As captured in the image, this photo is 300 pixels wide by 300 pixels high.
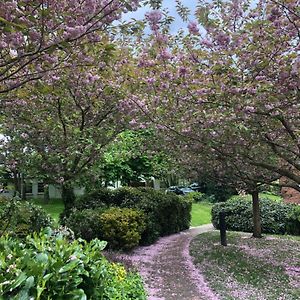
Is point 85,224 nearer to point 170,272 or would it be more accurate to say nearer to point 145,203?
point 170,272

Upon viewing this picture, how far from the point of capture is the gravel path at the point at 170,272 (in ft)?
17.9

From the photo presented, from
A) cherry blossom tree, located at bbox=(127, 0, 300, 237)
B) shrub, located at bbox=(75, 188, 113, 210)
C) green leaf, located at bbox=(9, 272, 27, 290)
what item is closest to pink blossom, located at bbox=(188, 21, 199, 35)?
cherry blossom tree, located at bbox=(127, 0, 300, 237)

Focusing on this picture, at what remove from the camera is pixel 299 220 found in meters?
11.9

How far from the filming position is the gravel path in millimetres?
5448

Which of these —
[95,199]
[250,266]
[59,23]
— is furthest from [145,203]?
[59,23]

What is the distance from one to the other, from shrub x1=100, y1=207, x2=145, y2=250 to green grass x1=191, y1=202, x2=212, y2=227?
850cm

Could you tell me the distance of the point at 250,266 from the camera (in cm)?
716

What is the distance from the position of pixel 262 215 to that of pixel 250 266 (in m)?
5.87

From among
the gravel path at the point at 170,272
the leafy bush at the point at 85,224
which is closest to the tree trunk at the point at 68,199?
the leafy bush at the point at 85,224

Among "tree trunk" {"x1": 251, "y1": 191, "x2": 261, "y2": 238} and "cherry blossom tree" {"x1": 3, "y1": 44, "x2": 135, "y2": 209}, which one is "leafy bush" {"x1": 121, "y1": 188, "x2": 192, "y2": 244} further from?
"tree trunk" {"x1": 251, "y1": 191, "x2": 261, "y2": 238}

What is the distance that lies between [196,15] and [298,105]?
5.65ft

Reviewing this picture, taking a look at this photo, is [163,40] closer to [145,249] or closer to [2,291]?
[2,291]

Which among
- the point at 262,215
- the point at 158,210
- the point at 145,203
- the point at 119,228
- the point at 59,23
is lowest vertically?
the point at 262,215

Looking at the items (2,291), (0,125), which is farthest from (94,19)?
(0,125)
